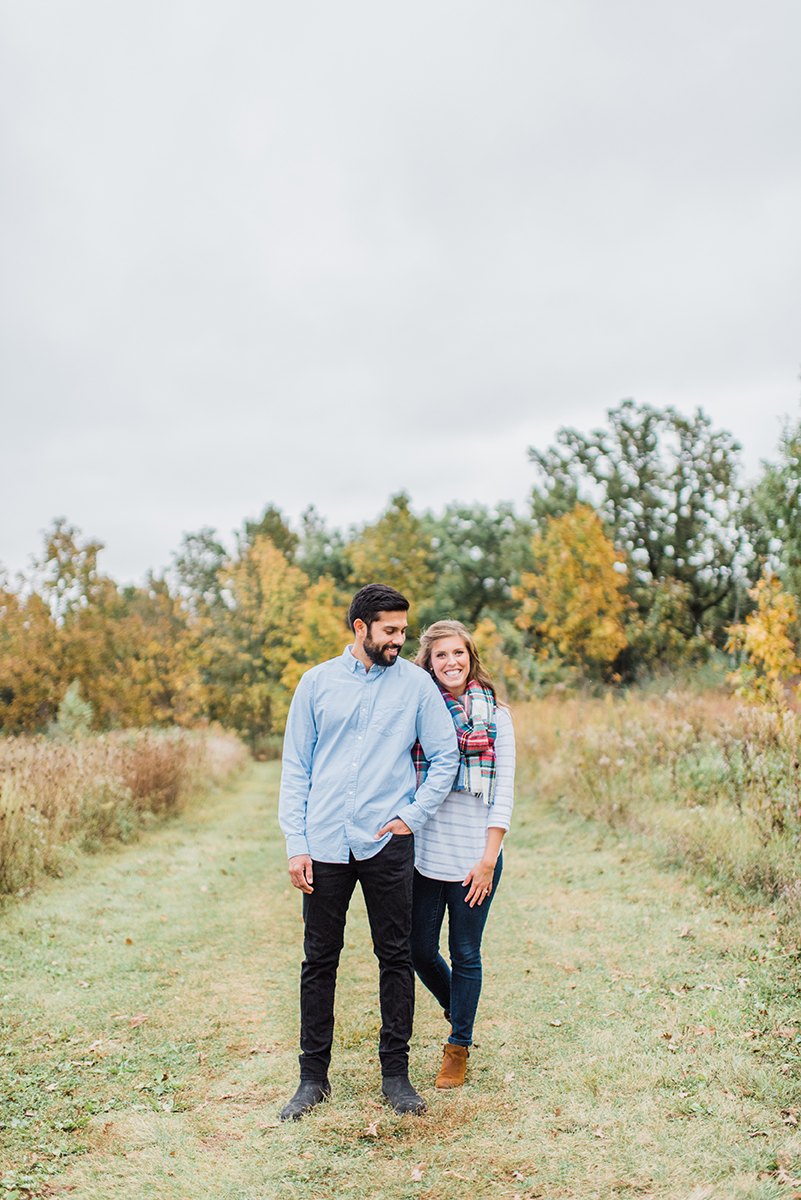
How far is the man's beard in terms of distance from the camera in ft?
11.7

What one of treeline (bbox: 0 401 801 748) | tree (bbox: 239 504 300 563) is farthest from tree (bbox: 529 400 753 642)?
tree (bbox: 239 504 300 563)

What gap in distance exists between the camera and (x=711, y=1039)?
13.1 ft

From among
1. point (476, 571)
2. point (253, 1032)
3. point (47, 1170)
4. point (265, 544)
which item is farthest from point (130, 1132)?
point (476, 571)

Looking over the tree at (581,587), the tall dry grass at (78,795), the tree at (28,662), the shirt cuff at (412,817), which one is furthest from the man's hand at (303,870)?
the tree at (581,587)

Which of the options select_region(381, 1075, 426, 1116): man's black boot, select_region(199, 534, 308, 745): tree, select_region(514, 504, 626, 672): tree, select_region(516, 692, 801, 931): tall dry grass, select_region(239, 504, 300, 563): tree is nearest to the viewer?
select_region(381, 1075, 426, 1116): man's black boot

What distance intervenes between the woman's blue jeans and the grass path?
34 cm

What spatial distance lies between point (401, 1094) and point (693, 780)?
19.5 feet

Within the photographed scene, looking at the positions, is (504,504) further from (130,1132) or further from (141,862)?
(130,1132)

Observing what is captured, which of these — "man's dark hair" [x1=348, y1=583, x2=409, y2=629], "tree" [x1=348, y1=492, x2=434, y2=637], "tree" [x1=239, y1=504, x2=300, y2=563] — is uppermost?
"tree" [x1=239, y1=504, x2=300, y2=563]

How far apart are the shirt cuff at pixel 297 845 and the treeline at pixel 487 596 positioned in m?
7.81

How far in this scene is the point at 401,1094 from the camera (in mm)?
3512

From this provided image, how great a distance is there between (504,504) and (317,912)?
32.2 m

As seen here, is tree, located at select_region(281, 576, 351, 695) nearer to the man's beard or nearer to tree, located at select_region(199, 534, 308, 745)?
tree, located at select_region(199, 534, 308, 745)

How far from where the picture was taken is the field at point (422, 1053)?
305cm
